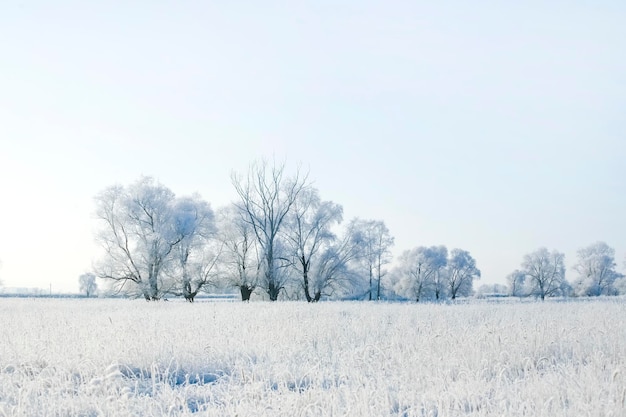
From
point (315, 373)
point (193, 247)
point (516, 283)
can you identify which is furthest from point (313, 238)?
point (516, 283)

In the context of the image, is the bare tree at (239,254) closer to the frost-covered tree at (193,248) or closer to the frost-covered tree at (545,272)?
the frost-covered tree at (193,248)

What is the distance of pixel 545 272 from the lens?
7006 centimetres

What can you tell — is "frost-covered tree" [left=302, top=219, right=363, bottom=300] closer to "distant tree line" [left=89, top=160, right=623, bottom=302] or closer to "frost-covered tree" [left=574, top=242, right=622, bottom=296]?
"distant tree line" [left=89, top=160, right=623, bottom=302]

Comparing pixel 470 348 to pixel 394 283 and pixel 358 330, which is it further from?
pixel 394 283

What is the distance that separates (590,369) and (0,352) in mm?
7695

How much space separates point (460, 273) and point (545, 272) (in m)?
13.0

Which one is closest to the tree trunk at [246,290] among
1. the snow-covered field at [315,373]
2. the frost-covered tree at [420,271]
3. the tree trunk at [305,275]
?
the tree trunk at [305,275]

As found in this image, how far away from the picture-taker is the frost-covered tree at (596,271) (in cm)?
6631

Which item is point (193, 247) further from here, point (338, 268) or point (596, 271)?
point (596, 271)

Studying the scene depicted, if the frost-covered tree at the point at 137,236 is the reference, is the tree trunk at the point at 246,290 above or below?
below

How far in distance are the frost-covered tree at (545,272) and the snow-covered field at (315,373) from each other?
217ft

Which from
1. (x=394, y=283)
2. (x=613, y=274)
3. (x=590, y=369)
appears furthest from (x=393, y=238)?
(x=590, y=369)

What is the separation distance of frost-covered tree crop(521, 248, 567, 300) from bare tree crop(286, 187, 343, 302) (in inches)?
1741

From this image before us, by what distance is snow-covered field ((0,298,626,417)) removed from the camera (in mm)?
4176
